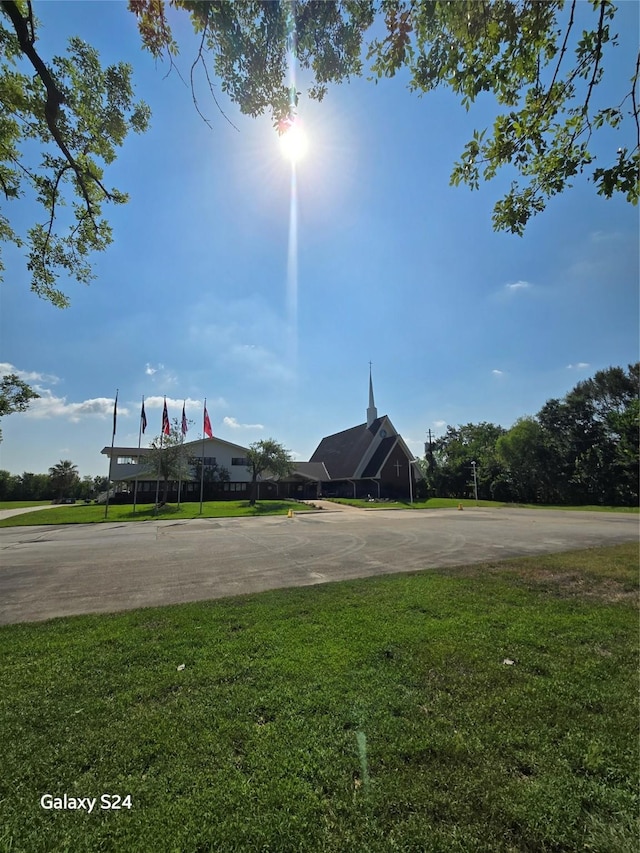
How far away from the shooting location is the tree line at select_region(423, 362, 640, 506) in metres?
40.6

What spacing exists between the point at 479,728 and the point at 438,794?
32.2 inches

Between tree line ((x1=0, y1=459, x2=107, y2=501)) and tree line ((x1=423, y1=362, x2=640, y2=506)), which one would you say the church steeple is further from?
tree line ((x1=0, y1=459, x2=107, y2=501))

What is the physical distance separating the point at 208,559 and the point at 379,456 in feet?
127

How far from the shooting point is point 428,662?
399 centimetres

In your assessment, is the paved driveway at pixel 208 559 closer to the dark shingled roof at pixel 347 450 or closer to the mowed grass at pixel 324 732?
the mowed grass at pixel 324 732

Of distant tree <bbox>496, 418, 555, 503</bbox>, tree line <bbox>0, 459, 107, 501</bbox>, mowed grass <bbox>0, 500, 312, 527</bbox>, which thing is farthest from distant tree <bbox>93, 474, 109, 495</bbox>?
distant tree <bbox>496, 418, 555, 503</bbox>

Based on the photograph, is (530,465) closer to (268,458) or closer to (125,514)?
(268,458)

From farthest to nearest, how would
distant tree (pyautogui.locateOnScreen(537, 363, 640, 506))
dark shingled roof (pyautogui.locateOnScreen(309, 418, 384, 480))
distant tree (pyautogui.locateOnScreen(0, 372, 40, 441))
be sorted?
dark shingled roof (pyautogui.locateOnScreen(309, 418, 384, 480)), distant tree (pyautogui.locateOnScreen(537, 363, 640, 506)), distant tree (pyautogui.locateOnScreen(0, 372, 40, 441))

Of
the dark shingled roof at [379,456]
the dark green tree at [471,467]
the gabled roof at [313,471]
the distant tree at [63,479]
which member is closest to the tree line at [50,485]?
the distant tree at [63,479]

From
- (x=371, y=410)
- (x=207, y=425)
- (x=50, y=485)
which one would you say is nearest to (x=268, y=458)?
(x=207, y=425)

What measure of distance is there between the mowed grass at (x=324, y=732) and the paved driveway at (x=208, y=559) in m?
1.72

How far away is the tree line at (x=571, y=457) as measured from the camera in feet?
133

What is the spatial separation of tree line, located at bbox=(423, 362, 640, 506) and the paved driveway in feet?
103

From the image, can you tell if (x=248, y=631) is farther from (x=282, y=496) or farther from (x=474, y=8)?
(x=282, y=496)
